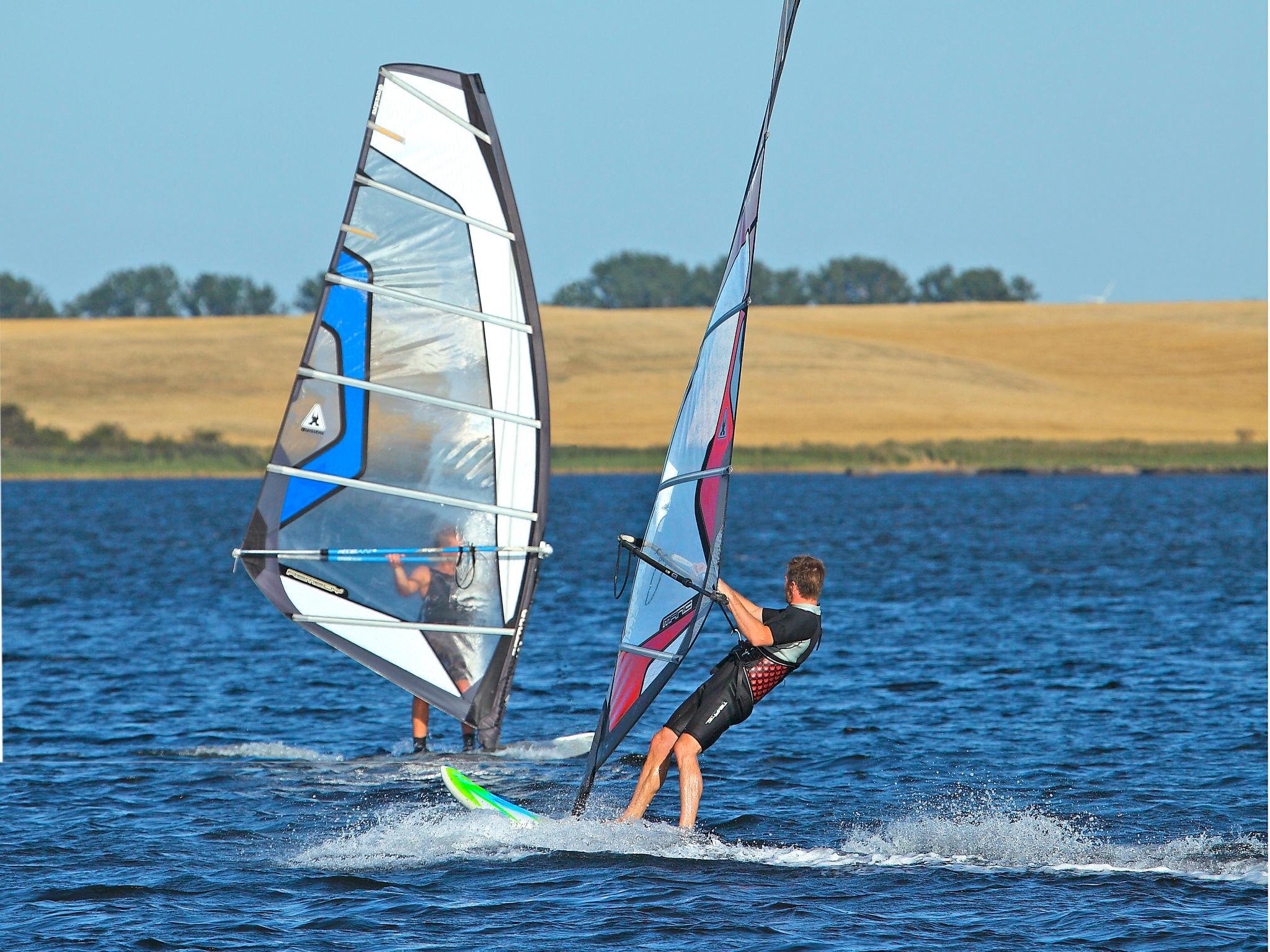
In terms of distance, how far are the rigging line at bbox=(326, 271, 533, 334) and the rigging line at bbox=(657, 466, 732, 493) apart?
2711 mm

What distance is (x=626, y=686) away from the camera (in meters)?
9.34

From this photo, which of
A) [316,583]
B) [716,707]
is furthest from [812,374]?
[716,707]

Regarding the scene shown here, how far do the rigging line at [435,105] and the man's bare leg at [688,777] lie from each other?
4709 millimetres

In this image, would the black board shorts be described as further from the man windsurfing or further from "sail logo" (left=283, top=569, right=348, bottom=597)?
"sail logo" (left=283, top=569, right=348, bottom=597)

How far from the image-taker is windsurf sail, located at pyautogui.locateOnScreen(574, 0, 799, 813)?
859cm

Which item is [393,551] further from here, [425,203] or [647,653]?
[647,653]

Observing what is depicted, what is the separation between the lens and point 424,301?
38.3 feet

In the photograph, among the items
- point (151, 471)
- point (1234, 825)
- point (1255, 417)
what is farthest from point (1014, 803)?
point (1255, 417)

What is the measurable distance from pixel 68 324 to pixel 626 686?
8686 centimetres

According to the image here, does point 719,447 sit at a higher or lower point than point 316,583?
higher

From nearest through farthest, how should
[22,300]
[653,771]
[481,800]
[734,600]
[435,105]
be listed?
[734,600] < [653,771] < [481,800] < [435,105] < [22,300]

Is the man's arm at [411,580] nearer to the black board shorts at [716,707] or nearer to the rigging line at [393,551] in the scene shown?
the rigging line at [393,551]

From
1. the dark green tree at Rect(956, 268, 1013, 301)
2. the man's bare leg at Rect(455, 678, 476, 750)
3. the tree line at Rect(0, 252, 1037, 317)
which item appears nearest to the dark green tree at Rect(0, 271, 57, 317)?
the tree line at Rect(0, 252, 1037, 317)

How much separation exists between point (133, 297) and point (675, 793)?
352ft
